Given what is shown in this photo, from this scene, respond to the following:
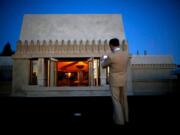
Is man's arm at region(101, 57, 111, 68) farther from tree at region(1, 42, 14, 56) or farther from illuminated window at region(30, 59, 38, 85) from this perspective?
tree at region(1, 42, 14, 56)

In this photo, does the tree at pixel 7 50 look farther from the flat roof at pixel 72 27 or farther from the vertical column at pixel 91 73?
the vertical column at pixel 91 73

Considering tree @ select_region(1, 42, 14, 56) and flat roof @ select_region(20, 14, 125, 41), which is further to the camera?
tree @ select_region(1, 42, 14, 56)

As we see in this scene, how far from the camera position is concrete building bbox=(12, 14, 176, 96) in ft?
52.5

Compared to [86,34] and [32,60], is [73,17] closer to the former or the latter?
[86,34]

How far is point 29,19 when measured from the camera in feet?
64.1

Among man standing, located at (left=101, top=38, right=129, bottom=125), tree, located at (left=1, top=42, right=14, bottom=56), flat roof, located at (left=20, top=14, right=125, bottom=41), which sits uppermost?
tree, located at (left=1, top=42, right=14, bottom=56)

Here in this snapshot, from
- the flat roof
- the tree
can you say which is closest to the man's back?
the flat roof

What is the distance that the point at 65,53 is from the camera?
54.5ft

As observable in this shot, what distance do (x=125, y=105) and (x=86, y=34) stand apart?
584 inches

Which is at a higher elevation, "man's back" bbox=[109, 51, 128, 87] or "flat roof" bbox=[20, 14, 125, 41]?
"flat roof" bbox=[20, 14, 125, 41]

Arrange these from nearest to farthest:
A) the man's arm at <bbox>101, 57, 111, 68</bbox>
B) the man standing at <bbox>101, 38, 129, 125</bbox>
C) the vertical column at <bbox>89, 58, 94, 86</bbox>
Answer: the man standing at <bbox>101, 38, 129, 125</bbox> < the man's arm at <bbox>101, 57, 111, 68</bbox> < the vertical column at <bbox>89, 58, 94, 86</bbox>

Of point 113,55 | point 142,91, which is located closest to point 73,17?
point 142,91

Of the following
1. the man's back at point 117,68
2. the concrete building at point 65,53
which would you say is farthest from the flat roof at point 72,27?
the man's back at point 117,68

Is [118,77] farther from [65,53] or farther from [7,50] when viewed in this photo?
[7,50]
